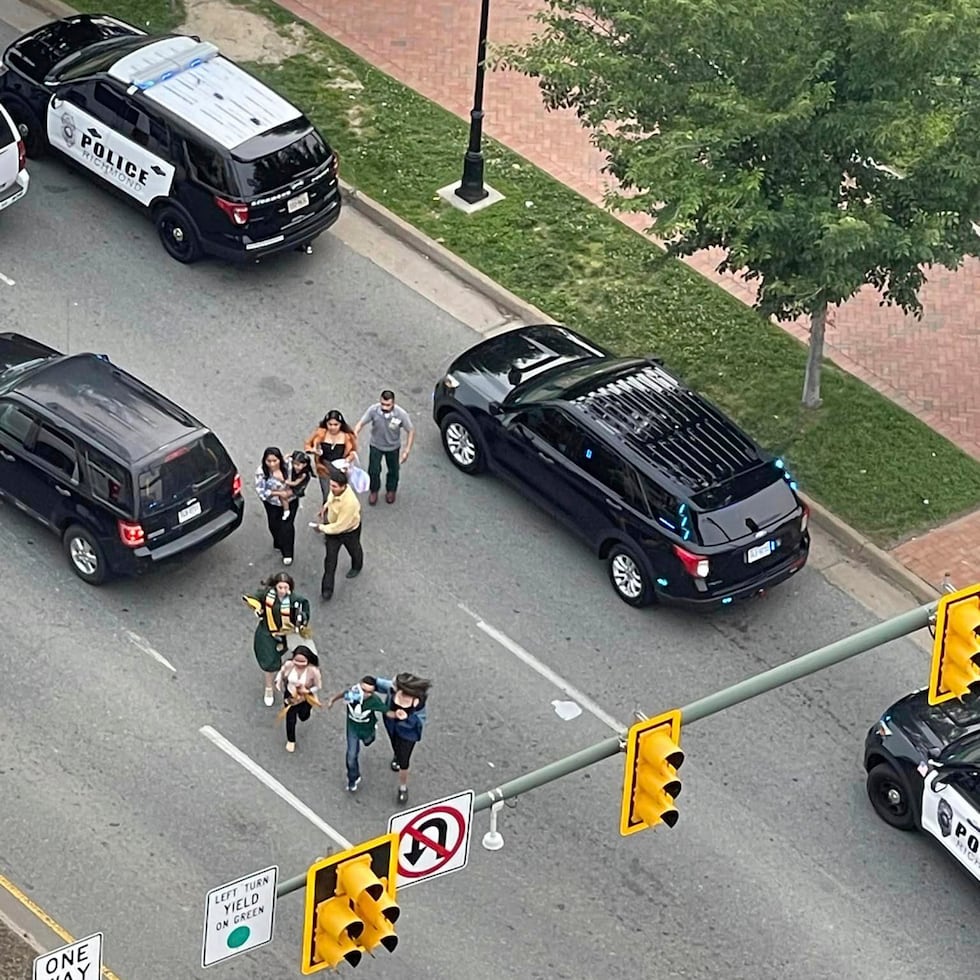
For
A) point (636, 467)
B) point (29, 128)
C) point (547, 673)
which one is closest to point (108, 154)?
point (29, 128)

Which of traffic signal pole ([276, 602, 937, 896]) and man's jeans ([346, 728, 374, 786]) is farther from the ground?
traffic signal pole ([276, 602, 937, 896])

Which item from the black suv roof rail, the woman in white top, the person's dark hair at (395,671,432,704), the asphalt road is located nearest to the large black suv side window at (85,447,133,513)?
the asphalt road

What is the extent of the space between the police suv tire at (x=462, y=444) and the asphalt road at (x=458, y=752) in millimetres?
190

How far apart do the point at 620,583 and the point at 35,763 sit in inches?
219

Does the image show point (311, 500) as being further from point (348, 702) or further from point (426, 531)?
point (348, 702)

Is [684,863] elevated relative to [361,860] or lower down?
lower down

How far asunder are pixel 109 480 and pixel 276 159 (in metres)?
5.60

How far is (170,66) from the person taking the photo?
23.4 m

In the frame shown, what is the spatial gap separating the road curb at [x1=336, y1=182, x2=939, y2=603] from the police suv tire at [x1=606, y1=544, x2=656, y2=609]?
2334 mm

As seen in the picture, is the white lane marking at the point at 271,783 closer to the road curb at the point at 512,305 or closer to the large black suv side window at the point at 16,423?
the large black suv side window at the point at 16,423

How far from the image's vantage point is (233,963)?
15.7m

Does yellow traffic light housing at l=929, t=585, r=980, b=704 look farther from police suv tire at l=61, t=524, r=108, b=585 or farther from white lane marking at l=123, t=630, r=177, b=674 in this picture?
police suv tire at l=61, t=524, r=108, b=585

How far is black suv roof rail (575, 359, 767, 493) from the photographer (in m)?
19.2

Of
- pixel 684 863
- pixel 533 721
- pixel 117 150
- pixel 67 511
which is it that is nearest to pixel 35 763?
pixel 67 511
